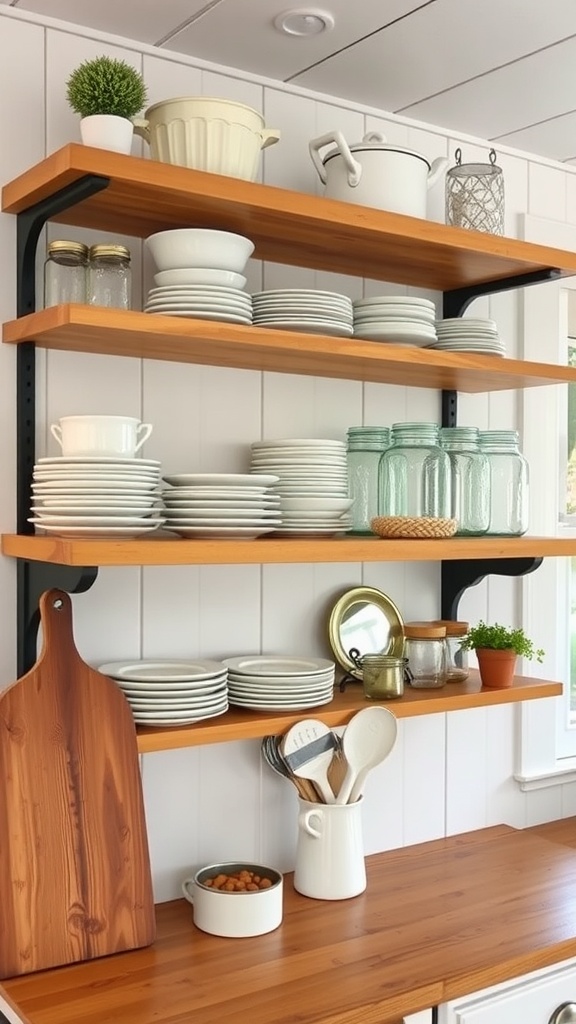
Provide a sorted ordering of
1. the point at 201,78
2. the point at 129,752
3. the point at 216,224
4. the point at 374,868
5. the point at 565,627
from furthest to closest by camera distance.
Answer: the point at 565,627, the point at 374,868, the point at 201,78, the point at 216,224, the point at 129,752

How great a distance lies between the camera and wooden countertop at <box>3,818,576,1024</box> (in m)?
1.58

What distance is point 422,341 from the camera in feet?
6.74

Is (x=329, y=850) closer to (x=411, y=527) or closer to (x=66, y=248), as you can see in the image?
(x=411, y=527)

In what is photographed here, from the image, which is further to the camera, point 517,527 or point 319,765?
point 517,527

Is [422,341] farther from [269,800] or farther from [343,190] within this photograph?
[269,800]

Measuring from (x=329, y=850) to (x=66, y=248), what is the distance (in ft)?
3.73

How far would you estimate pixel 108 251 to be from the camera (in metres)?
1.74

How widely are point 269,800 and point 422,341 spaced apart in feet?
3.02

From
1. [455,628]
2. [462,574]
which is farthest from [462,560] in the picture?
[455,628]

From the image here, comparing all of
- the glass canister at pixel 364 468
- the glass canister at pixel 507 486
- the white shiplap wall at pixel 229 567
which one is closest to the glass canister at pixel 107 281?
the white shiplap wall at pixel 229 567

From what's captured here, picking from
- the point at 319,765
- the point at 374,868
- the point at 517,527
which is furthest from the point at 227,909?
the point at 517,527

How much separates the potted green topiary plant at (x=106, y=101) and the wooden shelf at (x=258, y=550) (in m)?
0.60

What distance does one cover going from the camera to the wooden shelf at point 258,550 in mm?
1576

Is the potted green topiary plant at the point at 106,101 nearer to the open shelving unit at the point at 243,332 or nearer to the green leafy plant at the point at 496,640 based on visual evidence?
the open shelving unit at the point at 243,332
